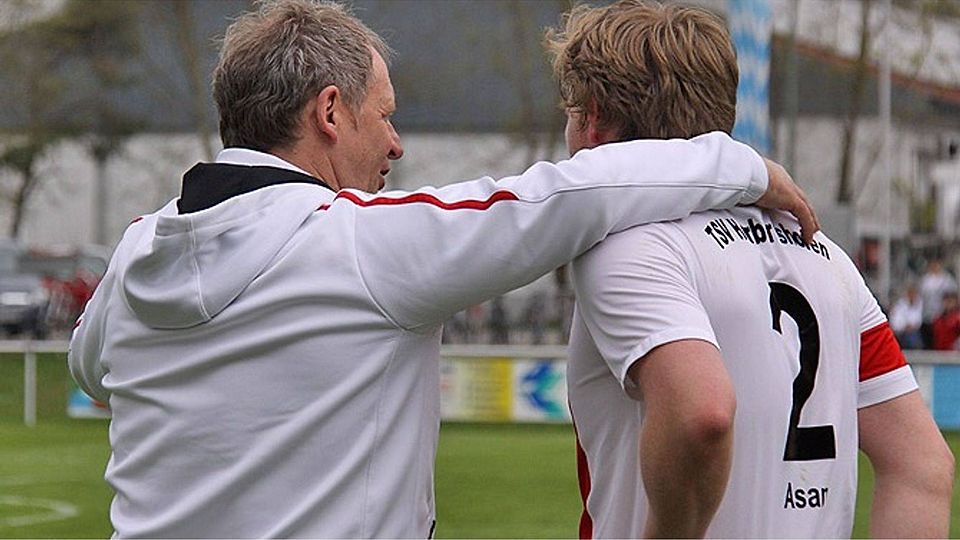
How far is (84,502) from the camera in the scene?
43.4ft

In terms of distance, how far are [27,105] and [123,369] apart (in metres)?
37.9

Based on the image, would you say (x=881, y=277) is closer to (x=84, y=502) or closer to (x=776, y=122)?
A: (x=776, y=122)

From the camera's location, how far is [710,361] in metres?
2.85

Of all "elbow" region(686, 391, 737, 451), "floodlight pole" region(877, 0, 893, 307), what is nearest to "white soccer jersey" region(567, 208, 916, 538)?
"elbow" region(686, 391, 737, 451)

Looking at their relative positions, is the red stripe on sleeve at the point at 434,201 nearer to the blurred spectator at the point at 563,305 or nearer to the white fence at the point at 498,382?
the white fence at the point at 498,382

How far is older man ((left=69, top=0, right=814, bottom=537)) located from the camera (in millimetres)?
2963

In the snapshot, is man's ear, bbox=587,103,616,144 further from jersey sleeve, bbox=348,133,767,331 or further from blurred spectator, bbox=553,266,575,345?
blurred spectator, bbox=553,266,575,345

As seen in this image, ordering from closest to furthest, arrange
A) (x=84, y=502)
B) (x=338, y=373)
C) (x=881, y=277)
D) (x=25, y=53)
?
(x=338, y=373) → (x=84, y=502) → (x=25, y=53) → (x=881, y=277)

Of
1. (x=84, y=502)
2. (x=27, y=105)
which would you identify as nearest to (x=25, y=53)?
(x=27, y=105)

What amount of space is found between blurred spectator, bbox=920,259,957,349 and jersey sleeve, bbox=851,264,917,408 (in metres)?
25.4

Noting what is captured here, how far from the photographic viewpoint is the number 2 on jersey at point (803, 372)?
3.12m

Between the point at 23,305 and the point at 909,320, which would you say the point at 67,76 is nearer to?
the point at 23,305

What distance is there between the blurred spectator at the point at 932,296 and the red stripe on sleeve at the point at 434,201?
2601 cm

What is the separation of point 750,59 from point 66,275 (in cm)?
2952
